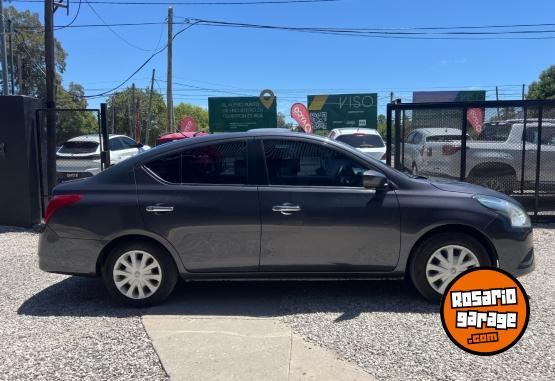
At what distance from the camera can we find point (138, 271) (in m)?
4.69

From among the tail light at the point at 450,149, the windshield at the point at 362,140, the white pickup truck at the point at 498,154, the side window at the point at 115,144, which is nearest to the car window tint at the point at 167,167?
the white pickup truck at the point at 498,154

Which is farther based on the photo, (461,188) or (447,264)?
(461,188)

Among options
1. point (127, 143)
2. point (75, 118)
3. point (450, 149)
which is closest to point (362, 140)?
point (450, 149)

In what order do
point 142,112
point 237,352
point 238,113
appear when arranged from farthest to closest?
point 142,112, point 238,113, point 237,352

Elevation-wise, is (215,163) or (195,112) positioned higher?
(195,112)

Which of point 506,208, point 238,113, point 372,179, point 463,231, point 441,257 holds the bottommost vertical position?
point 441,257

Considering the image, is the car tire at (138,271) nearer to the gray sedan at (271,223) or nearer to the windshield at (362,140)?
the gray sedan at (271,223)

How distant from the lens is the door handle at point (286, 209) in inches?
180

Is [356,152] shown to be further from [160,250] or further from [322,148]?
[160,250]

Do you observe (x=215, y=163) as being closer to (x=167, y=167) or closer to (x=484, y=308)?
(x=167, y=167)

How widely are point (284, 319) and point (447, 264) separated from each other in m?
1.57

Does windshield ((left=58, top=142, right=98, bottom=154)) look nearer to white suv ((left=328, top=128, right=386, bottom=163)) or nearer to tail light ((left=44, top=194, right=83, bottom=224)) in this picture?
white suv ((left=328, top=128, right=386, bottom=163))

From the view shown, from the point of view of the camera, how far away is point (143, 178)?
474 cm

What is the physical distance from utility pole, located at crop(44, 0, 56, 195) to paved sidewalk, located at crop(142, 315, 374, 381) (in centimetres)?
567
